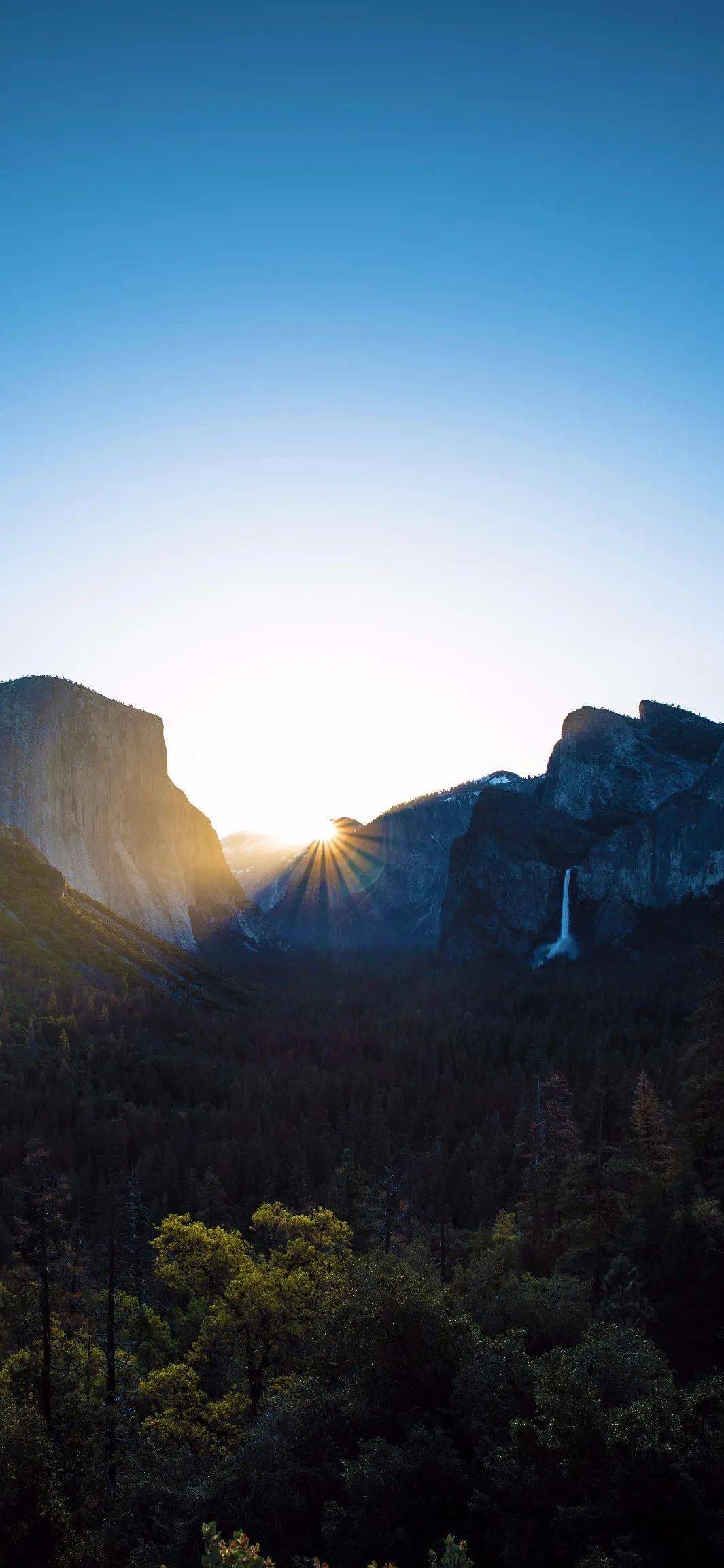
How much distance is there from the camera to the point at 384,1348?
22688 millimetres

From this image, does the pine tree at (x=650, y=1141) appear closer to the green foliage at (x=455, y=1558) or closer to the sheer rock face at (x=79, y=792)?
the green foliage at (x=455, y=1558)

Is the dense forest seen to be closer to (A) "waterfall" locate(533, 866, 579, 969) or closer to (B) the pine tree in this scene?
(B) the pine tree

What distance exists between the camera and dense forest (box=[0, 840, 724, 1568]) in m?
18.0

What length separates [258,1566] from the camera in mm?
11172

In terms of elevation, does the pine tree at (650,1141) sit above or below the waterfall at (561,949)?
above

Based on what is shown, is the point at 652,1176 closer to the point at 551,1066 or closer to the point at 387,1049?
the point at 551,1066

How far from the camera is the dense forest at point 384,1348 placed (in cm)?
1800

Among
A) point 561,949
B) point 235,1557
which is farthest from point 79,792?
point 235,1557

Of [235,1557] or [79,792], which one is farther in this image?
[79,792]

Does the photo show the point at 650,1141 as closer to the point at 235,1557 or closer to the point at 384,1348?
the point at 384,1348

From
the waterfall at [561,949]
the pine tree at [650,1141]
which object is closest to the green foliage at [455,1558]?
the pine tree at [650,1141]

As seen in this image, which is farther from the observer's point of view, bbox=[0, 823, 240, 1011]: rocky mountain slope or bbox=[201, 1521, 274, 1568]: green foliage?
bbox=[0, 823, 240, 1011]: rocky mountain slope

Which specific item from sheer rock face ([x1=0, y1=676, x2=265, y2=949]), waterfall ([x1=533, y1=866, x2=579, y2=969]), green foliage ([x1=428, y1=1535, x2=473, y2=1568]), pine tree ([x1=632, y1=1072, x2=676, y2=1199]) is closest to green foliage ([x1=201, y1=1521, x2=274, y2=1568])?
green foliage ([x1=428, y1=1535, x2=473, y2=1568])

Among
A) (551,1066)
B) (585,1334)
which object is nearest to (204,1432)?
(585,1334)
